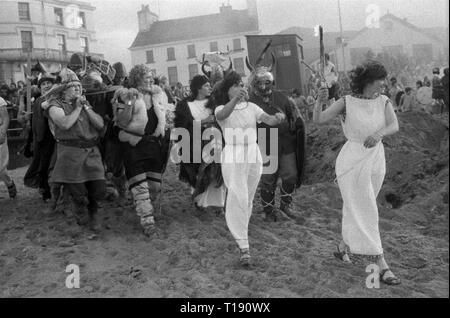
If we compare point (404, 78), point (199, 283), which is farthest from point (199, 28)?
point (199, 283)

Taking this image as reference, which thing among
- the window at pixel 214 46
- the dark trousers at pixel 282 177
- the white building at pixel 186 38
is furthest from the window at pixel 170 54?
the dark trousers at pixel 282 177

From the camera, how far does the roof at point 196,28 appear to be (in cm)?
1034

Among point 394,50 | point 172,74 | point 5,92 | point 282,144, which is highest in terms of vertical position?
point 394,50

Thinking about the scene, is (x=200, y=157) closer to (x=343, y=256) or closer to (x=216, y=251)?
(x=216, y=251)

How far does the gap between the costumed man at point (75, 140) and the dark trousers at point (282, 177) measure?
6.05ft

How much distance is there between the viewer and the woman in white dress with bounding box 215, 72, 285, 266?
4152mm

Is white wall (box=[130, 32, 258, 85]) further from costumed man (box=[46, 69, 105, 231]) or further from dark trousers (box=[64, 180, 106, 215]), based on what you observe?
dark trousers (box=[64, 180, 106, 215])

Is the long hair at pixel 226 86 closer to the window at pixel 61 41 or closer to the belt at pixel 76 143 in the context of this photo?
the belt at pixel 76 143

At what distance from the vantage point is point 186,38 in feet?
35.3

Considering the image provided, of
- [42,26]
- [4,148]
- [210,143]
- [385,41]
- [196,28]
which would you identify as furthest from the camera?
[385,41]

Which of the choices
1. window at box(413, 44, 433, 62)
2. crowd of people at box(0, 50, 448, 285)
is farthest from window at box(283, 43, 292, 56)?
crowd of people at box(0, 50, 448, 285)

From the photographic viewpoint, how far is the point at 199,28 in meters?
12.1

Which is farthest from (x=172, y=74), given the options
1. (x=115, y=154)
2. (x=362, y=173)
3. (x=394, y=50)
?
(x=362, y=173)

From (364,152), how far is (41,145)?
379 centimetres
